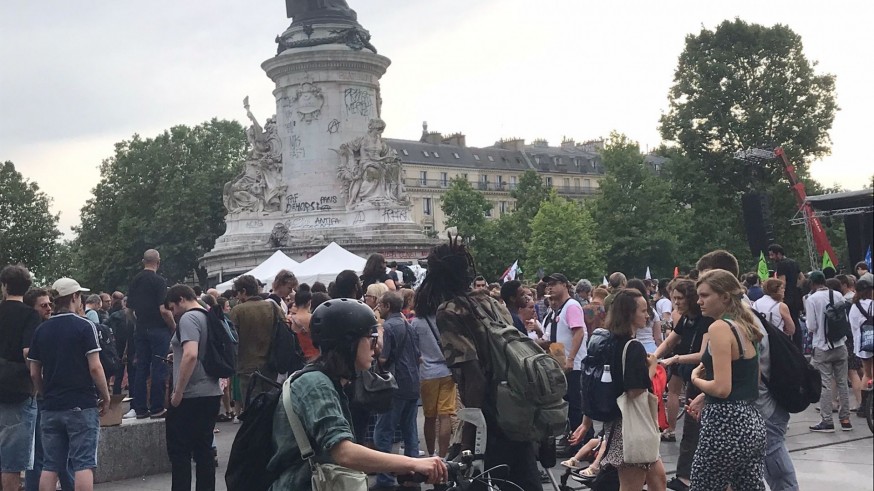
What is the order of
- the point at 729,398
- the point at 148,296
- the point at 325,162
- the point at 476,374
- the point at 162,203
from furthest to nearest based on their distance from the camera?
1. the point at 162,203
2. the point at 325,162
3. the point at 148,296
4. the point at 729,398
5. the point at 476,374

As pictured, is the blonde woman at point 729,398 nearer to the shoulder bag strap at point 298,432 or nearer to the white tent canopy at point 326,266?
the shoulder bag strap at point 298,432

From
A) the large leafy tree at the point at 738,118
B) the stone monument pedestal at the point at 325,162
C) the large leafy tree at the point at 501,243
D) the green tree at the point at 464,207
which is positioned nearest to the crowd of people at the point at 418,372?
the stone monument pedestal at the point at 325,162

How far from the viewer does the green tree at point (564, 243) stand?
6134cm

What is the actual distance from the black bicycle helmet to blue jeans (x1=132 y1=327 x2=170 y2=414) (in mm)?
9144

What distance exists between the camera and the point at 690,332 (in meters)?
9.25

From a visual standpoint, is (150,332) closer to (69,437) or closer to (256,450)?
(69,437)

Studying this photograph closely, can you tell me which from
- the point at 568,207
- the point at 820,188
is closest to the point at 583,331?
the point at 820,188

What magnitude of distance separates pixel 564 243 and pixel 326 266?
4065 centimetres

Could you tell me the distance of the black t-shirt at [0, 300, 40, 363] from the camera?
8.99 meters

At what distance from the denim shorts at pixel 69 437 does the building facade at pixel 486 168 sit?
7127 cm

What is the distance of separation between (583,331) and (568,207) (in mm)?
54053

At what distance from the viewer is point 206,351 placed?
9000mm

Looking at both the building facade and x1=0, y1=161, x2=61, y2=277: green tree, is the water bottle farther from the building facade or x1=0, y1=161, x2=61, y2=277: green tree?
the building facade

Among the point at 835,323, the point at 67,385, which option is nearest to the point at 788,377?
the point at 67,385
